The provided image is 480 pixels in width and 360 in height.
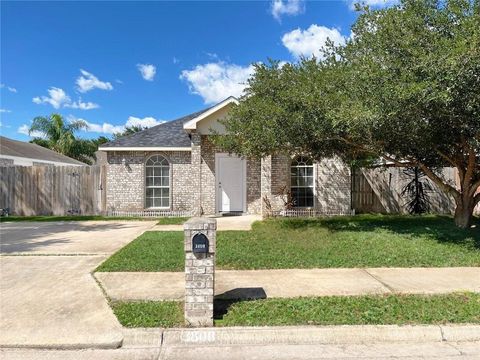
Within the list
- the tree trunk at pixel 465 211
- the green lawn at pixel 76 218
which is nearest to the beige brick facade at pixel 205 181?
the green lawn at pixel 76 218

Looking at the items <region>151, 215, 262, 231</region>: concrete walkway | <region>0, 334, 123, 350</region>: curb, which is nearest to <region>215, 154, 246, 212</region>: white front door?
<region>151, 215, 262, 231</region>: concrete walkway

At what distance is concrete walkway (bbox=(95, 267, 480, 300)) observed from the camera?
5746 mm

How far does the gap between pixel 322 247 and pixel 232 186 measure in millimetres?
7140

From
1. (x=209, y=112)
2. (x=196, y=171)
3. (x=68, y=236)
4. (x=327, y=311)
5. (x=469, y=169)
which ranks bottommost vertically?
(x=327, y=311)

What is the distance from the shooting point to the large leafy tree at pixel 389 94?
7.09 metres

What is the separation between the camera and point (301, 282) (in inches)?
249

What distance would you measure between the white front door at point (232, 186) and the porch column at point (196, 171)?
0.93m

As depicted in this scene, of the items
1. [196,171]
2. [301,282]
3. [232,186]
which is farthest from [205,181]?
[301,282]

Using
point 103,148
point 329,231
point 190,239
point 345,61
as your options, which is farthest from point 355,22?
point 103,148

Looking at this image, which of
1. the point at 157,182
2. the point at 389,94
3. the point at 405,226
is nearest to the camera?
the point at 389,94

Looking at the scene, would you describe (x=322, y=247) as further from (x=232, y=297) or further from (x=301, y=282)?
(x=232, y=297)

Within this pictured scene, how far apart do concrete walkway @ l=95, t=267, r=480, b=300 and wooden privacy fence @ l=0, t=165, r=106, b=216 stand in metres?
10.3

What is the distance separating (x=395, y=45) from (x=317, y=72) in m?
2.38

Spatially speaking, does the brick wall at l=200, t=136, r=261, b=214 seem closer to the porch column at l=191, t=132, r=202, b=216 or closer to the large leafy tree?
the porch column at l=191, t=132, r=202, b=216
